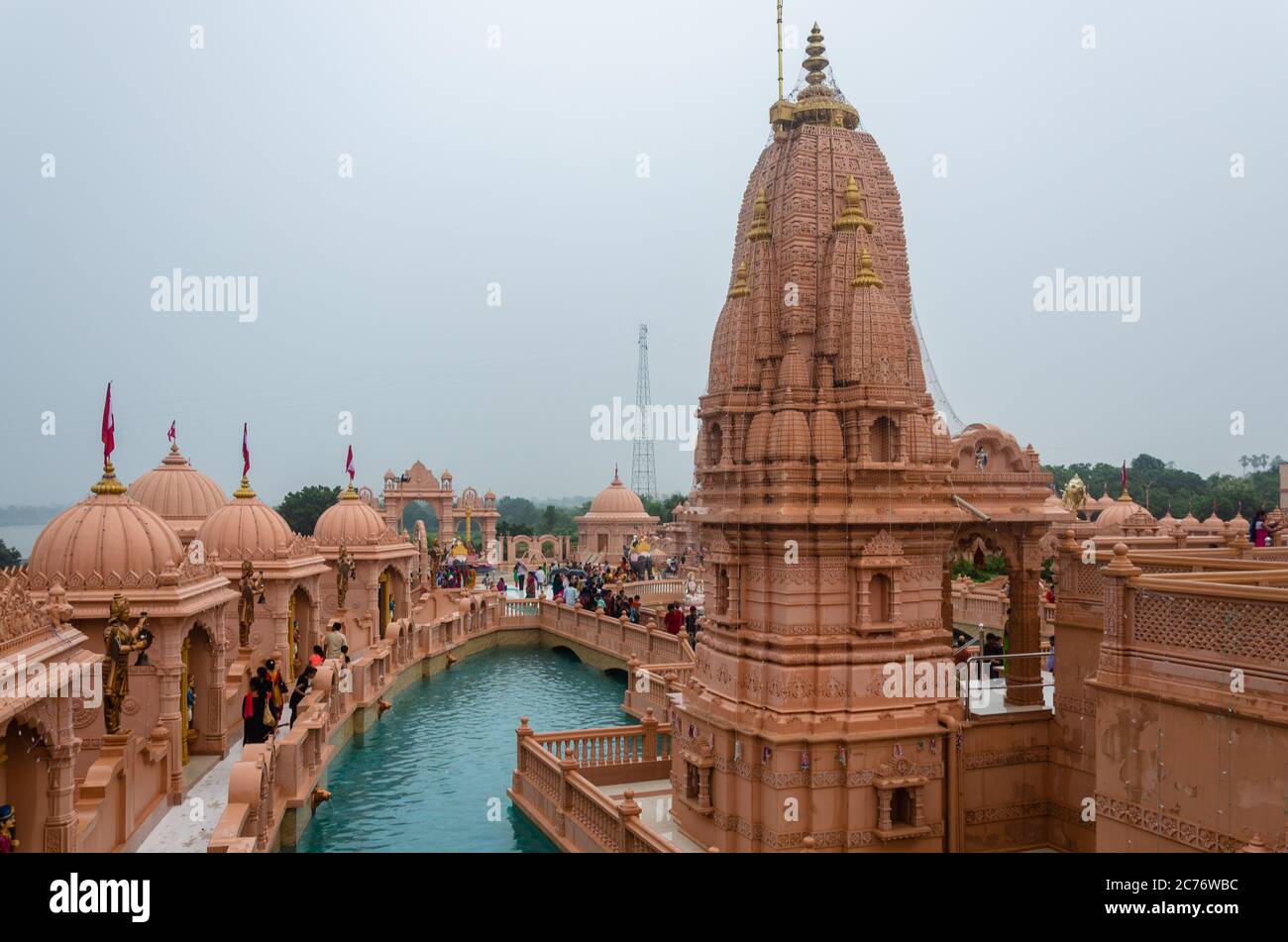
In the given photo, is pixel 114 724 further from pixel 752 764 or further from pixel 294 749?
pixel 752 764

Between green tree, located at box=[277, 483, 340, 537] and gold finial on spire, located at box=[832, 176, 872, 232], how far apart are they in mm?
66789

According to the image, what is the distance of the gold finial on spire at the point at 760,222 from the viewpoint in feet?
47.1

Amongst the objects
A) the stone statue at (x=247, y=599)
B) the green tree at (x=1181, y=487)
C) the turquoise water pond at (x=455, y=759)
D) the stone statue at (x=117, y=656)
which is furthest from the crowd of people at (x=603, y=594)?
the green tree at (x=1181, y=487)

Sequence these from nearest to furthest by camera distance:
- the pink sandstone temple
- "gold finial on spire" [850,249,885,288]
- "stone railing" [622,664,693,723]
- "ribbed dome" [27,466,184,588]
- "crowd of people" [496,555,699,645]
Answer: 1. the pink sandstone temple
2. "gold finial on spire" [850,249,885,288]
3. "ribbed dome" [27,466,184,588]
4. "stone railing" [622,664,693,723]
5. "crowd of people" [496,555,699,645]

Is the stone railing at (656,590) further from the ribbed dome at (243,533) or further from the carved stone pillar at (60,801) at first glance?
the carved stone pillar at (60,801)

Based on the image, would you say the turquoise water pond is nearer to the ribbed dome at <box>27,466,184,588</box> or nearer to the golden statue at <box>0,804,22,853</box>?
the ribbed dome at <box>27,466,184,588</box>

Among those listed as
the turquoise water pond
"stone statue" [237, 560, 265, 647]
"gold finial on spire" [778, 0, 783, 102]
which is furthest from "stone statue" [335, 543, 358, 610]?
"gold finial on spire" [778, 0, 783, 102]

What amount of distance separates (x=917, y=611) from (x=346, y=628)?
2095 cm

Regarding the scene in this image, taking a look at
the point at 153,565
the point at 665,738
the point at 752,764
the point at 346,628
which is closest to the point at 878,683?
the point at 752,764

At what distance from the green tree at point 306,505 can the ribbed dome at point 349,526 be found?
149ft

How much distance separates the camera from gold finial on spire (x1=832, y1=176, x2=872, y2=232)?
45.5ft

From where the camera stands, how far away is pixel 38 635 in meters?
11.0

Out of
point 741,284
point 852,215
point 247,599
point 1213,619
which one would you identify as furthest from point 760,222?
point 247,599
